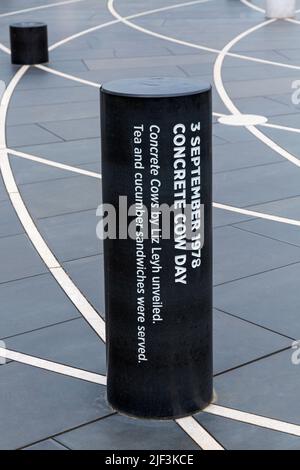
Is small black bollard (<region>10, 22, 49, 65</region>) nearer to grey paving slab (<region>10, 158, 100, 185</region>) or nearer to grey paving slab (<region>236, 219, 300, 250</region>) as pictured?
grey paving slab (<region>10, 158, 100, 185</region>)

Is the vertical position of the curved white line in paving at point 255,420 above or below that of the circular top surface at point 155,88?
below

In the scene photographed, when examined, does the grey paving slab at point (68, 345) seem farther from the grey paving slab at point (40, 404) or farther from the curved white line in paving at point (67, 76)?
the curved white line in paving at point (67, 76)

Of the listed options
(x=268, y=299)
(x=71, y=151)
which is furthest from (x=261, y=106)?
(x=268, y=299)

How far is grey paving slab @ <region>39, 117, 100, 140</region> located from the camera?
15.1 metres

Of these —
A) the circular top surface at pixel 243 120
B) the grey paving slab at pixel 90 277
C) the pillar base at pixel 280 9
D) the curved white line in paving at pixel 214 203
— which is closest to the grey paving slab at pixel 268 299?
the grey paving slab at pixel 90 277

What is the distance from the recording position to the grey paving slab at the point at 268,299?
816 centimetres

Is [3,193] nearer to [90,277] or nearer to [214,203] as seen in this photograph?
[214,203]

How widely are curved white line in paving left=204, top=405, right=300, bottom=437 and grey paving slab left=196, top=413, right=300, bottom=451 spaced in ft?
0.14

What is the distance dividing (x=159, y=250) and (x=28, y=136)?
9161mm

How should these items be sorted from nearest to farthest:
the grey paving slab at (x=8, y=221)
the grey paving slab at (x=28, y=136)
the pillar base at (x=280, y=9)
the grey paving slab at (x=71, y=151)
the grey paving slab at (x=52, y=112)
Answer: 1. the grey paving slab at (x=8, y=221)
2. the grey paving slab at (x=71, y=151)
3. the grey paving slab at (x=28, y=136)
4. the grey paving slab at (x=52, y=112)
5. the pillar base at (x=280, y=9)

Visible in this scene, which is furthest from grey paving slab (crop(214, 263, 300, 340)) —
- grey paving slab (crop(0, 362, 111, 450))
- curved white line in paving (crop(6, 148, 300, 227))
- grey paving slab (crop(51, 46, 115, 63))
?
grey paving slab (crop(51, 46, 115, 63))

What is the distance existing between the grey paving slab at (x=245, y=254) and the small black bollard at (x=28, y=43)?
1139cm

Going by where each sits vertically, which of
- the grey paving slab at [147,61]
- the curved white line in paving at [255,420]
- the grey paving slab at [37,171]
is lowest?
the grey paving slab at [147,61]
